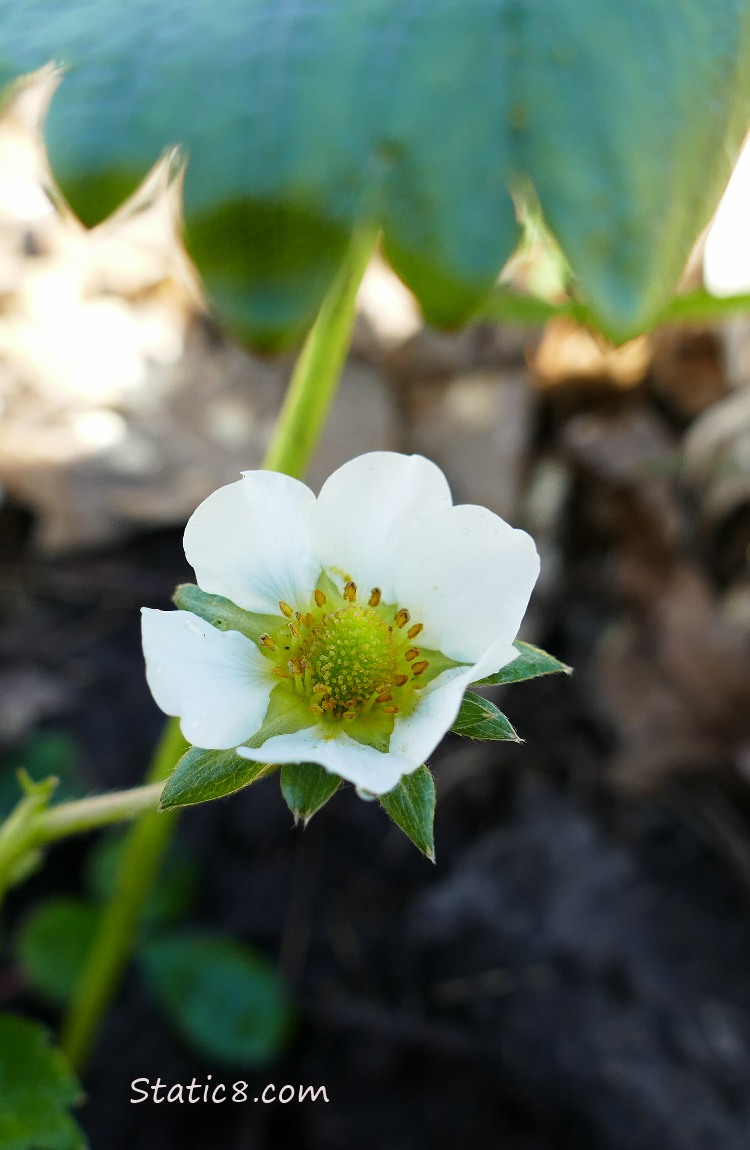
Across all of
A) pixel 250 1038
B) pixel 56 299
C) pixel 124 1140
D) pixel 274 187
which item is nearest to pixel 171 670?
pixel 274 187

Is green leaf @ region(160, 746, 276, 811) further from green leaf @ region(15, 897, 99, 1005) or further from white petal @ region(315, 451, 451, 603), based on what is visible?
green leaf @ region(15, 897, 99, 1005)

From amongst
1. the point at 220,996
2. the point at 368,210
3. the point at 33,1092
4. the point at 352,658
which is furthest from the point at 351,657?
the point at 220,996

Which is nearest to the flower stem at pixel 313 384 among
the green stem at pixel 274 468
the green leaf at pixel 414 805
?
the green stem at pixel 274 468

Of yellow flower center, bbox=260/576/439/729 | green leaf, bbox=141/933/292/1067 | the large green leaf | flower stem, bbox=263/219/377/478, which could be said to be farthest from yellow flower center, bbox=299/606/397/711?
green leaf, bbox=141/933/292/1067

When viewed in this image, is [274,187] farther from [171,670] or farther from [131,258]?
[131,258]

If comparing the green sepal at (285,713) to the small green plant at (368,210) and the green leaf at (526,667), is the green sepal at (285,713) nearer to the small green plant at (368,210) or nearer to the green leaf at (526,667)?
the small green plant at (368,210)

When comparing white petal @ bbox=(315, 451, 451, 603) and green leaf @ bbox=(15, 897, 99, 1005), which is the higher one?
white petal @ bbox=(315, 451, 451, 603)

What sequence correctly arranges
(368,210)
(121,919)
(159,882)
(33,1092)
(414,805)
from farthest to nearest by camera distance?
(159,882) < (121,919) < (33,1092) < (414,805) < (368,210)

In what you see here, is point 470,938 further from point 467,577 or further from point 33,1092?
point 467,577
